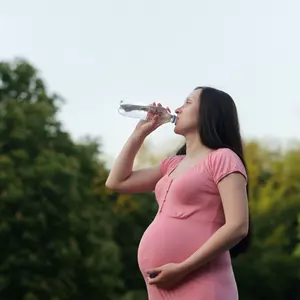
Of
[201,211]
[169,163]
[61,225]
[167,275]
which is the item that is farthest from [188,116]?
[61,225]

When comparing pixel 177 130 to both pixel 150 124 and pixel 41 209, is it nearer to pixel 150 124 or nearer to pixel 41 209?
pixel 150 124

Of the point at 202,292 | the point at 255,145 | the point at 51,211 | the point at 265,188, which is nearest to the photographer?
the point at 202,292

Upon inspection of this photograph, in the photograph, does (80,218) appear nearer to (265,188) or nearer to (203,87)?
(265,188)

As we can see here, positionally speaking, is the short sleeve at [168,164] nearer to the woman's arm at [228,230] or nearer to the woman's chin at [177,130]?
Result: the woman's chin at [177,130]

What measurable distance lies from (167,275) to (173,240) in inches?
4.9

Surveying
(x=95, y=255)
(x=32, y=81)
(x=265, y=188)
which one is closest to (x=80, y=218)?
(x=95, y=255)

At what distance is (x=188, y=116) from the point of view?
11.3ft

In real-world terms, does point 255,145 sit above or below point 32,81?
below

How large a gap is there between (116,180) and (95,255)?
24235mm

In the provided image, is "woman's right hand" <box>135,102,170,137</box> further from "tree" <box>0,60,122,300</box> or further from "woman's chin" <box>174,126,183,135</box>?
"tree" <box>0,60,122,300</box>

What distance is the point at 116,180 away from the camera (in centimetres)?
365

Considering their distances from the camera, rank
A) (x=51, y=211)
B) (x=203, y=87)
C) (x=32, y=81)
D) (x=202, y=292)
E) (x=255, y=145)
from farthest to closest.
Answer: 1. (x=255, y=145)
2. (x=32, y=81)
3. (x=51, y=211)
4. (x=203, y=87)
5. (x=202, y=292)

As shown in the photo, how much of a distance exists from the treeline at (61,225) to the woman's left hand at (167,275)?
2242 centimetres

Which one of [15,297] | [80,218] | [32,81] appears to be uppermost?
[32,81]
